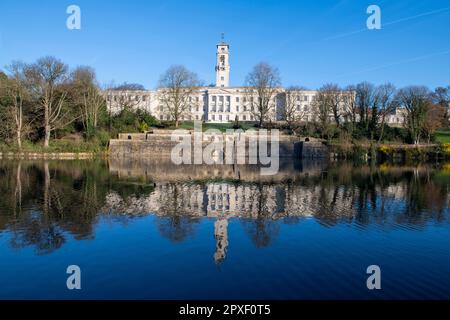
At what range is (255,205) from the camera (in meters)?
16.9

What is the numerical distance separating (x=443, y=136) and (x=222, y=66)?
180 ft

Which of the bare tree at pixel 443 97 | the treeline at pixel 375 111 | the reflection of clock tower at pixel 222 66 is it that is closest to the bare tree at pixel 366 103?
the treeline at pixel 375 111

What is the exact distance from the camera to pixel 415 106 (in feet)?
192

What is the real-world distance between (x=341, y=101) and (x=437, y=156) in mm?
17541

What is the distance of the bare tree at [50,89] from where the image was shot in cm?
4462

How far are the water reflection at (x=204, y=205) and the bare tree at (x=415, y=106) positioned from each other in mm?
37034

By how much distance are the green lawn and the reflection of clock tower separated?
170ft

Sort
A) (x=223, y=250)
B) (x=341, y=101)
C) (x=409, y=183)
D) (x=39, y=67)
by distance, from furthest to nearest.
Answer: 1. (x=341, y=101)
2. (x=39, y=67)
3. (x=409, y=183)
4. (x=223, y=250)

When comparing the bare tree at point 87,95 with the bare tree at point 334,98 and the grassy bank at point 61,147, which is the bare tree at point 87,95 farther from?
the bare tree at point 334,98

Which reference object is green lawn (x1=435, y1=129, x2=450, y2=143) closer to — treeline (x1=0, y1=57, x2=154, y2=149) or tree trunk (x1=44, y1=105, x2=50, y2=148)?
treeline (x1=0, y1=57, x2=154, y2=149)

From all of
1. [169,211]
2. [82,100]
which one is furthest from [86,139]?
[169,211]

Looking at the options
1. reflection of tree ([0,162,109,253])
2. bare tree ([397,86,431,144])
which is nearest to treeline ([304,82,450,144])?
bare tree ([397,86,431,144])
